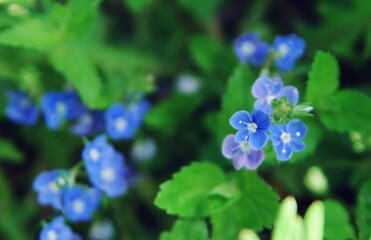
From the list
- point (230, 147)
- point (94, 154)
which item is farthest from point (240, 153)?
point (94, 154)

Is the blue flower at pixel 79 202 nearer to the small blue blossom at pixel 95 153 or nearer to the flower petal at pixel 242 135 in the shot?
the small blue blossom at pixel 95 153

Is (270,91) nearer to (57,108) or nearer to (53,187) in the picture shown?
(53,187)

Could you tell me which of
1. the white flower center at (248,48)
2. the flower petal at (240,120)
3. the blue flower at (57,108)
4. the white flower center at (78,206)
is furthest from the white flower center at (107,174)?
Result: the white flower center at (248,48)

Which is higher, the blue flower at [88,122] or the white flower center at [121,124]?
the blue flower at [88,122]

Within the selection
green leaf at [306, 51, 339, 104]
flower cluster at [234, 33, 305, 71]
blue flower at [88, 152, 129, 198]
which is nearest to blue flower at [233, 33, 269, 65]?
flower cluster at [234, 33, 305, 71]

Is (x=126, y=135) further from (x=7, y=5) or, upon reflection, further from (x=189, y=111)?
(x=7, y=5)

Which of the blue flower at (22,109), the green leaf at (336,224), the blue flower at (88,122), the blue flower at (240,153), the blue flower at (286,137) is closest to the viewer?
the blue flower at (286,137)
